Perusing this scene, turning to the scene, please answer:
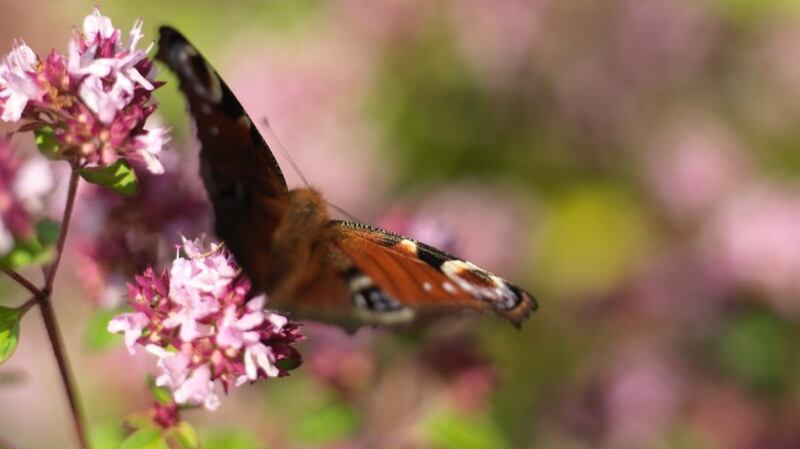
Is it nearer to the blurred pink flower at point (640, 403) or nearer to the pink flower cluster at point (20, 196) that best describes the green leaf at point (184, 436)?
the pink flower cluster at point (20, 196)

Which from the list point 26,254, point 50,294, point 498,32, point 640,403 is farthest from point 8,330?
point 498,32

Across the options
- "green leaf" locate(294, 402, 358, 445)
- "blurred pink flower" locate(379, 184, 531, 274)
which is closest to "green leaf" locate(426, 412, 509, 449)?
"green leaf" locate(294, 402, 358, 445)

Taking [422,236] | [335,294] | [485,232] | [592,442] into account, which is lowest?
[592,442]

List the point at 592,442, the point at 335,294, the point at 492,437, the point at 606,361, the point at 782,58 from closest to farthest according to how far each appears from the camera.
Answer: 1. the point at 335,294
2. the point at 492,437
3. the point at 592,442
4. the point at 606,361
5. the point at 782,58

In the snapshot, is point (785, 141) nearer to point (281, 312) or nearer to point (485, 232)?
point (485, 232)

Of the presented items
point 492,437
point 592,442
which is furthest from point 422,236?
point 592,442

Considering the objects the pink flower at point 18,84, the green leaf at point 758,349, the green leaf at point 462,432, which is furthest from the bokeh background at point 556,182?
the pink flower at point 18,84
